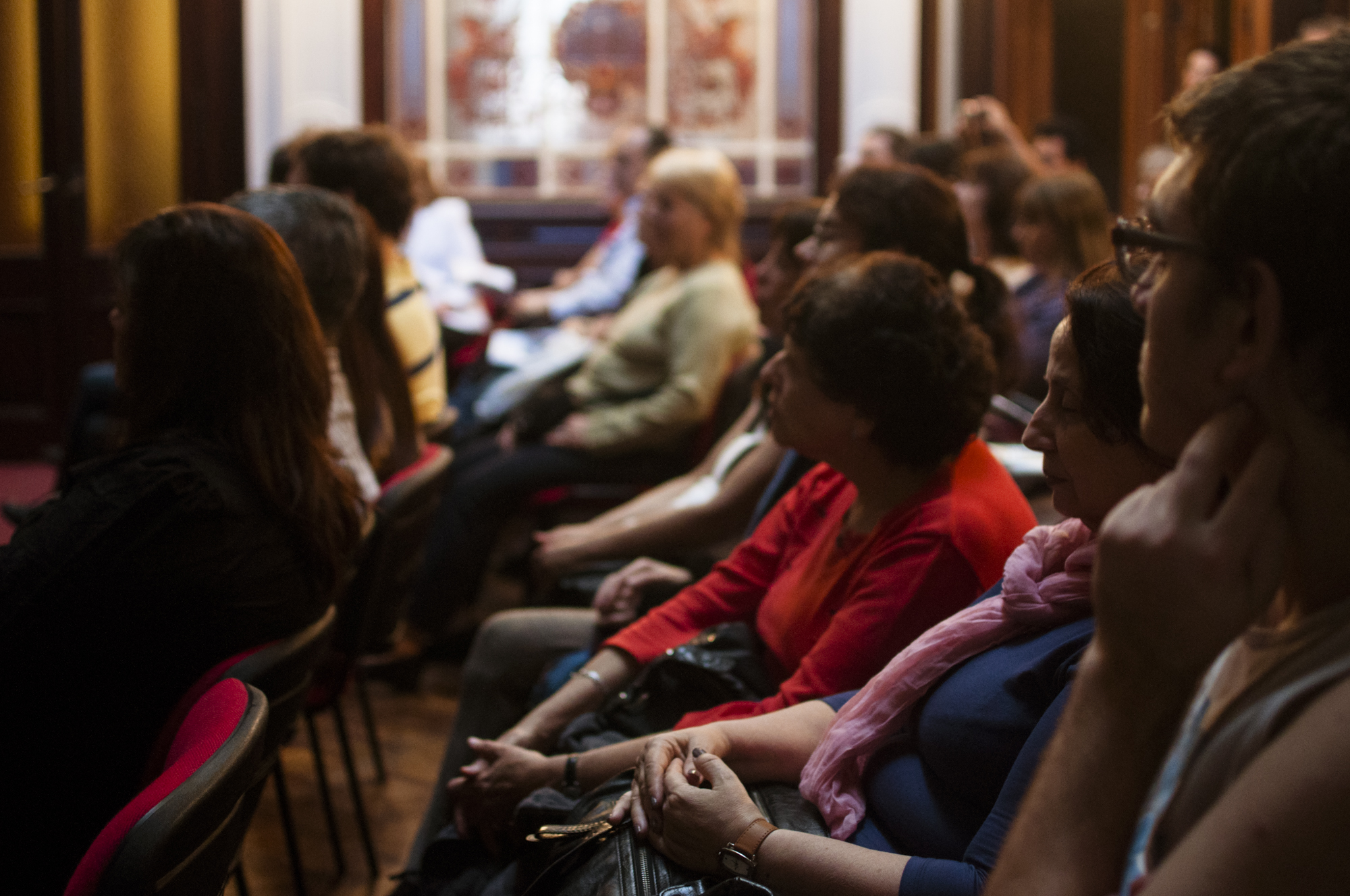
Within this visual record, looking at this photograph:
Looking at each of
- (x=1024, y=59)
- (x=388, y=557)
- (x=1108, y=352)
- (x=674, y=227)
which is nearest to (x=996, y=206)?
(x=674, y=227)

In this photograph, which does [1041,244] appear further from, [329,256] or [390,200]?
[329,256]

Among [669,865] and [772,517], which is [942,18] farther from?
[669,865]

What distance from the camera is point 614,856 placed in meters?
1.33

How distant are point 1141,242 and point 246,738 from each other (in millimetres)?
892

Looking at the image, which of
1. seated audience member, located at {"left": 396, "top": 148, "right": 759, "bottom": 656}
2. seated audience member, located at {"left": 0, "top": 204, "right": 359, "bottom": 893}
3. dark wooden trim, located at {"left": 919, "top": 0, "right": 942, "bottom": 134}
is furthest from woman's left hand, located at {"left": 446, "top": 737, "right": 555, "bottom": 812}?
dark wooden trim, located at {"left": 919, "top": 0, "right": 942, "bottom": 134}

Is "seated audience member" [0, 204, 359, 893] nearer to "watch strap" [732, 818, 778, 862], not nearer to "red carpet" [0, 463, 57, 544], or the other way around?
A: "watch strap" [732, 818, 778, 862]

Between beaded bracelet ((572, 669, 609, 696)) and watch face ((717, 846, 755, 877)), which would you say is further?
beaded bracelet ((572, 669, 609, 696))

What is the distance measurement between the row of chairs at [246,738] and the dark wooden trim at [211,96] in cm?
443

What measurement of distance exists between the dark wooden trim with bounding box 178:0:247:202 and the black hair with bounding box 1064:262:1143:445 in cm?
586

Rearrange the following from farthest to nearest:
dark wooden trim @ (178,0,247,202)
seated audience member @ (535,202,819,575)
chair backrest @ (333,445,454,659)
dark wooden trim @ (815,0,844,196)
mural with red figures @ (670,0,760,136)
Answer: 1. mural with red figures @ (670,0,760,136)
2. dark wooden trim @ (815,0,844,196)
3. dark wooden trim @ (178,0,247,202)
4. seated audience member @ (535,202,819,575)
5. chair backrest @ (333,445,454,659)

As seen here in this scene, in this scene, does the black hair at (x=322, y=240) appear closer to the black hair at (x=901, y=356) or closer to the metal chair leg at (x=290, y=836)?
the metal chair leg at (x=290, y=836)

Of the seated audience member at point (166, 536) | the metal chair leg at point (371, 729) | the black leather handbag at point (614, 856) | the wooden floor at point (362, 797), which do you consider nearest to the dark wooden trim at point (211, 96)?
the wooden floor at point (362, 797)

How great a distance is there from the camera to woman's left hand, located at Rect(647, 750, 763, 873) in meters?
1.25

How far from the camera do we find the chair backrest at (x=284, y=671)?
4.73 ft
